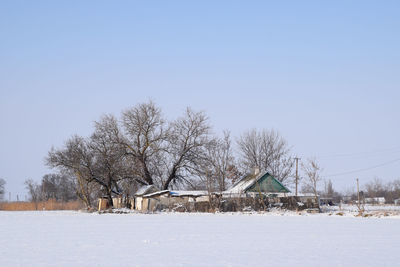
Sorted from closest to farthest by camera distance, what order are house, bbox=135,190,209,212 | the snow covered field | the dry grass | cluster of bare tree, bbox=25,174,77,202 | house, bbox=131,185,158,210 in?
the snow covered field
house, bbox=135,190,209,212
house, bbox=131,185,158,210
the dry grass
cluster of bare tree, bbox=25,174,77,202

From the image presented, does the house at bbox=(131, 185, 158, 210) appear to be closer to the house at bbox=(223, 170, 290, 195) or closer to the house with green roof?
the house at bbox=(223, 170, 290, 195)

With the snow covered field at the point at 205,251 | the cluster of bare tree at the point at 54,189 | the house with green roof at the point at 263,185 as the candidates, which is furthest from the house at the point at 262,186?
the cluster of bare tree at the point at 54,189

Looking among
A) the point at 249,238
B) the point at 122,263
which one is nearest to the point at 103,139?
the point at 249,238

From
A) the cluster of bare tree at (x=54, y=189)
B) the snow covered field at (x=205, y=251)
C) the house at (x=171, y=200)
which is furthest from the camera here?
the cluster of bare tree at (x=54, y=189)

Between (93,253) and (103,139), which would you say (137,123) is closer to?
(103,139)

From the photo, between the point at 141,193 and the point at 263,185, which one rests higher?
the point at 263,185

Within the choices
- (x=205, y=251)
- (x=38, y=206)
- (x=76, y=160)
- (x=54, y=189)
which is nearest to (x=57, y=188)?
(x=54, y=189)

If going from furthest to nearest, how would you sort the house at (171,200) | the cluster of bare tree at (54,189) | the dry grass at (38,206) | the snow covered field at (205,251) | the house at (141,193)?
1. the cluster of bare tree at (54,189)
2. the dry grass at (38,206)
3. the house at (141,193)
4. the house at (171,200)
5. the snow covered field at (205,251)

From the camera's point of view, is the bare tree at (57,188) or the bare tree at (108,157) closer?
the bare tree at (108,157)

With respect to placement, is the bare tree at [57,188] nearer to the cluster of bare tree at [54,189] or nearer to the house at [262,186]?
the cluster of bare tree at [54,189]

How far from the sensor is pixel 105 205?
177 ft

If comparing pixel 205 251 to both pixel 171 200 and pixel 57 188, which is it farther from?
pixel 57 188

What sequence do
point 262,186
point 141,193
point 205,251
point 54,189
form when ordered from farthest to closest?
1. point 54,189
2. point 262,186
3. point 141,193
4. point 205,251

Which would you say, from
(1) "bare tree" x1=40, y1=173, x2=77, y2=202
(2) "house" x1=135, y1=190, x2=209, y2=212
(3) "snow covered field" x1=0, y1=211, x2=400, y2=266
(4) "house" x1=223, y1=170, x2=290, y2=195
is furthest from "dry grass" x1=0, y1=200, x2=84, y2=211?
(3) "snow covered field" x1=0, y1=211, x2=400, y2=266
